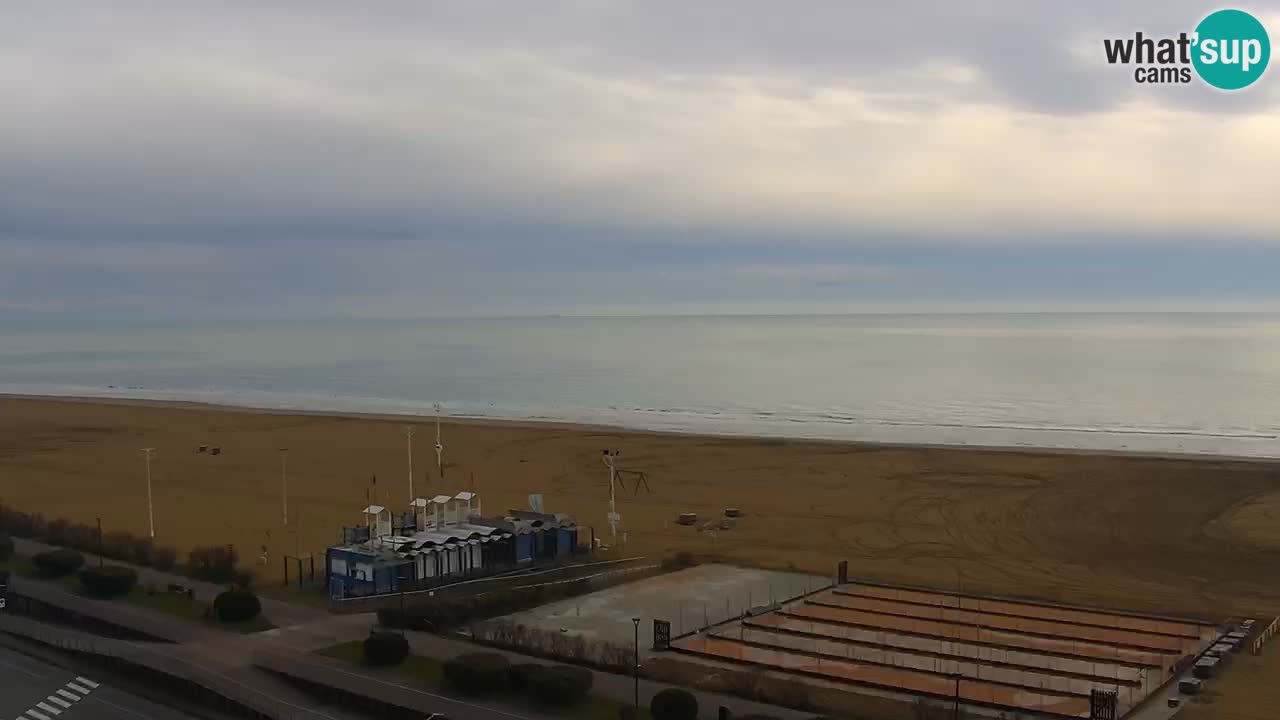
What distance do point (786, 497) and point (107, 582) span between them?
26.9 meters

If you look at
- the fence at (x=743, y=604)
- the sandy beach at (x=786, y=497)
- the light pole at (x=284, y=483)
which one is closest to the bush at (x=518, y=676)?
the fence at (x=743, y=604)

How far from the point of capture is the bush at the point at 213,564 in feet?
98.8

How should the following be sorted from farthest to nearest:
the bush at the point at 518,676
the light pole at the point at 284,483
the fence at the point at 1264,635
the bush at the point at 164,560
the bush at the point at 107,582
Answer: the light pole at the point at 284,483 → the bush at the point at 164,560 → the bush at the point at 107,582 → the fence at the point at 1264,635 → the bush at the point at 518,676

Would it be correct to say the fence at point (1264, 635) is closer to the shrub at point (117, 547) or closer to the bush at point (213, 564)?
the bush at point (213, 564)

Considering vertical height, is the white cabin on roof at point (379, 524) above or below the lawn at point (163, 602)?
above

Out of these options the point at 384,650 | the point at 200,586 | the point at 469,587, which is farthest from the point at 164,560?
the point at 384,650

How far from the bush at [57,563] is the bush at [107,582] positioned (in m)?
1.70

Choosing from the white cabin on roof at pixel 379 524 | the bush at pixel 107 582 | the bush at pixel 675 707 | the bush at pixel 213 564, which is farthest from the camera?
the white cabin on roof at pixel 379 524

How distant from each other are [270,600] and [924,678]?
Answer: 17.1 m

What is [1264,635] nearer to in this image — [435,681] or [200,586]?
[435,681]

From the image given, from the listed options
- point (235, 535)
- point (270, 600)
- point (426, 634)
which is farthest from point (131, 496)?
point (426, 634)

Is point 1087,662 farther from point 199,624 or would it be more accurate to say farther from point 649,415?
point 649,415

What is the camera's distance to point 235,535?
37.5 m

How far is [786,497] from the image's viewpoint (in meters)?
45.3
